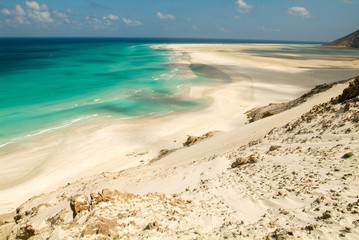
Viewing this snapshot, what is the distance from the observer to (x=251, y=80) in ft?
104

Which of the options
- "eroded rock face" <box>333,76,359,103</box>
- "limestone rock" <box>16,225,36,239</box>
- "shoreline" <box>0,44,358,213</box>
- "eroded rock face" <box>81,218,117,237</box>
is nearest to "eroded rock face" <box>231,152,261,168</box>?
"eroded rock face" <box>81,218,117,237</box>

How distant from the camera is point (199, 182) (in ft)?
22.0

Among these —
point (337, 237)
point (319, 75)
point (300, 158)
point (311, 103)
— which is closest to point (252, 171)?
point (300, 158)

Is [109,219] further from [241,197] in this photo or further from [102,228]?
[241,197]

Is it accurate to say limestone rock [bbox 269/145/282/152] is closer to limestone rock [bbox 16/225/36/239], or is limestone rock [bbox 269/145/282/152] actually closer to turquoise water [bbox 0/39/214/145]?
limestone rock [bbox 16/225/36/239]

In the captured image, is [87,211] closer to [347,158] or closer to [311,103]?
[347,158]

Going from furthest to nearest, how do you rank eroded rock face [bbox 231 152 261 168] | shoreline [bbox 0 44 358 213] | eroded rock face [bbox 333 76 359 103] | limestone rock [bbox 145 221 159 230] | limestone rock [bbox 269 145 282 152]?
1. shoreline [bbox 0 44 358 213]
2. eroded rock face [bbox 333 76 359 103]
3. limestone rock [bbox 269 145 282 152]
4. eroded rock face [bbox 231 152 261 168]
5. limestone rock [bbox 145 221 159 230]

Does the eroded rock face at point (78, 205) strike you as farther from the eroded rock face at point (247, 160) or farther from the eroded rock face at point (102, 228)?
the eroded rock face at point (247, 160)

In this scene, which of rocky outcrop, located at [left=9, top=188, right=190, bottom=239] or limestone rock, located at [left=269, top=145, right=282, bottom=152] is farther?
limestone rock, located at [left=269, top=145, right=282, bottom=152]

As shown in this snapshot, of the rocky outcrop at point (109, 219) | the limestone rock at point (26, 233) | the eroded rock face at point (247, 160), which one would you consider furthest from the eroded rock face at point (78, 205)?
the eroded rock face at point (247, 160)

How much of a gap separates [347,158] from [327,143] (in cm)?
118

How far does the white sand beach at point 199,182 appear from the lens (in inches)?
170

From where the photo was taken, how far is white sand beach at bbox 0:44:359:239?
4.32 m

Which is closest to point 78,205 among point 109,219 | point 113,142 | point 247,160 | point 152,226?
point 109,219
